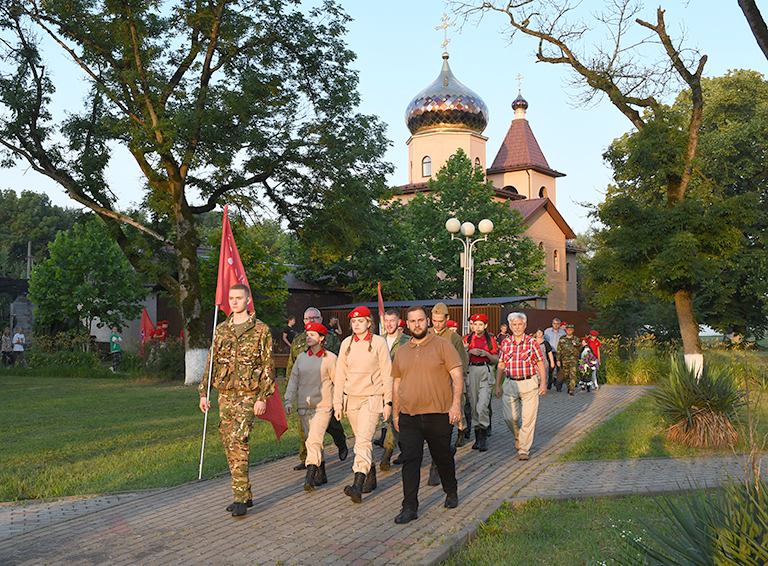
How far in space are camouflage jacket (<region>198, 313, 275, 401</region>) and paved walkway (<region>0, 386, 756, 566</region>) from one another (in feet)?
3.83

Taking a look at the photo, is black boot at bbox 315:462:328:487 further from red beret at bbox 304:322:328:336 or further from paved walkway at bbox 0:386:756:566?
red beret at bbox 304:322:328:336

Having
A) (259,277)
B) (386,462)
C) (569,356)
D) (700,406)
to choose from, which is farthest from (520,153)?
(386,462)

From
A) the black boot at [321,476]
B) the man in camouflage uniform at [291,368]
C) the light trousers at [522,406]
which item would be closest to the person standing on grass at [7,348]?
the man in camouflage uniform at [291,368]

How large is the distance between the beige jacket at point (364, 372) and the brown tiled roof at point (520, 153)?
52.1 m

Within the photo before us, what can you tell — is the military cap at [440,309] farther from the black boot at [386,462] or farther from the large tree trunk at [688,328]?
the large tree trunk at [688,328]

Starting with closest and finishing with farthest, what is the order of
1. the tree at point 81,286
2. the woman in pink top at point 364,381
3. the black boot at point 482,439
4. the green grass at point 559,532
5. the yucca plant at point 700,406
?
the green grass at point 559,532
the woman in pink top at point 364,381
the yucca plant at point 700,406
the black boot at point 482,439
the tree at point 81,286

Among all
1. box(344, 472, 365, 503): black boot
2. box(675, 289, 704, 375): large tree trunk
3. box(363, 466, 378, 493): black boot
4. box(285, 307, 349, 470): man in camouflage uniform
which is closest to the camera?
box(344, 472, 365, 503): black boot

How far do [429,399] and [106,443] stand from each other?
20.5ft

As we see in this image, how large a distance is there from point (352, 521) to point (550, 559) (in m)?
1.86

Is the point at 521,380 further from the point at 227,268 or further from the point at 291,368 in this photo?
the point at 227,268

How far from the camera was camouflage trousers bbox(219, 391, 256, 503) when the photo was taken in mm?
6609

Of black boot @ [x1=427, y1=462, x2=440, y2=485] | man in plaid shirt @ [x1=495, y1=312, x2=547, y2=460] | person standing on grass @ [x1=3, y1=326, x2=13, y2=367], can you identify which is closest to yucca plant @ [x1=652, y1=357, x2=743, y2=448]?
man in plaid shirt @ [x1=495, y1=312, x2=547, y2=460]

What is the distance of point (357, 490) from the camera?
704cm

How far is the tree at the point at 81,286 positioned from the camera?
33.4 meters
